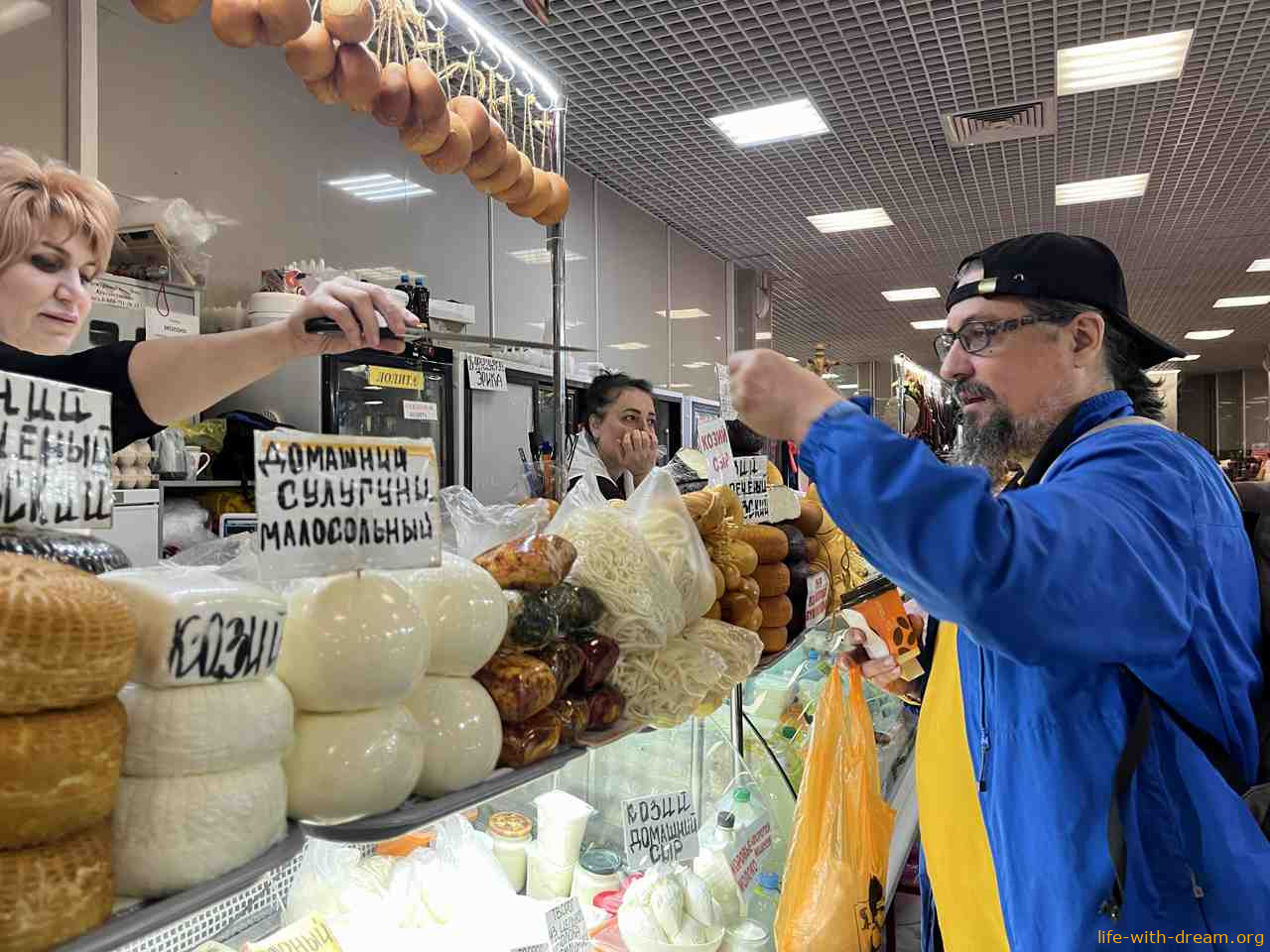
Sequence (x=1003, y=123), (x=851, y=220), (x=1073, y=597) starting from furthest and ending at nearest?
(x=851, y=220), (x=1003, y=123), (x=1073, y=597)

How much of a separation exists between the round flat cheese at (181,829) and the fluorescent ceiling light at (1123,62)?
5.31m

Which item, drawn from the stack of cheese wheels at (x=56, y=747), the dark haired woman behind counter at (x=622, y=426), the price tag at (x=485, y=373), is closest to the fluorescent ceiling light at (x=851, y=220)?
the price tag at (x=485, y=373)

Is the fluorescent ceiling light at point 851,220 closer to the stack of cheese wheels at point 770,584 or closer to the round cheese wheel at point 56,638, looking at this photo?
the stack of cheese wheels at point 770,584

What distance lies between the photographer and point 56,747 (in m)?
0.53

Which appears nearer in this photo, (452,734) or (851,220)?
(452,734)

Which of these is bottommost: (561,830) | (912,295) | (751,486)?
(561,830)

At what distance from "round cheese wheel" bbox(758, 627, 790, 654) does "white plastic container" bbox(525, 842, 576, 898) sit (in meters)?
0.57

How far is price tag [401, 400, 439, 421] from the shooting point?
3961 mm

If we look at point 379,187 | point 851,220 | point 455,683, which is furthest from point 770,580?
point 851,220

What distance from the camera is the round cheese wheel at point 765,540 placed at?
5.01 ft

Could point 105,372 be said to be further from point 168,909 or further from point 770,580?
point 770,580

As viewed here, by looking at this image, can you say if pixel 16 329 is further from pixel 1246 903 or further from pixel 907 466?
pixel 1246 903

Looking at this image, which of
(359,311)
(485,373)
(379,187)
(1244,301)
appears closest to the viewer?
(359,311)

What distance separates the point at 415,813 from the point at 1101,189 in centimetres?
767
